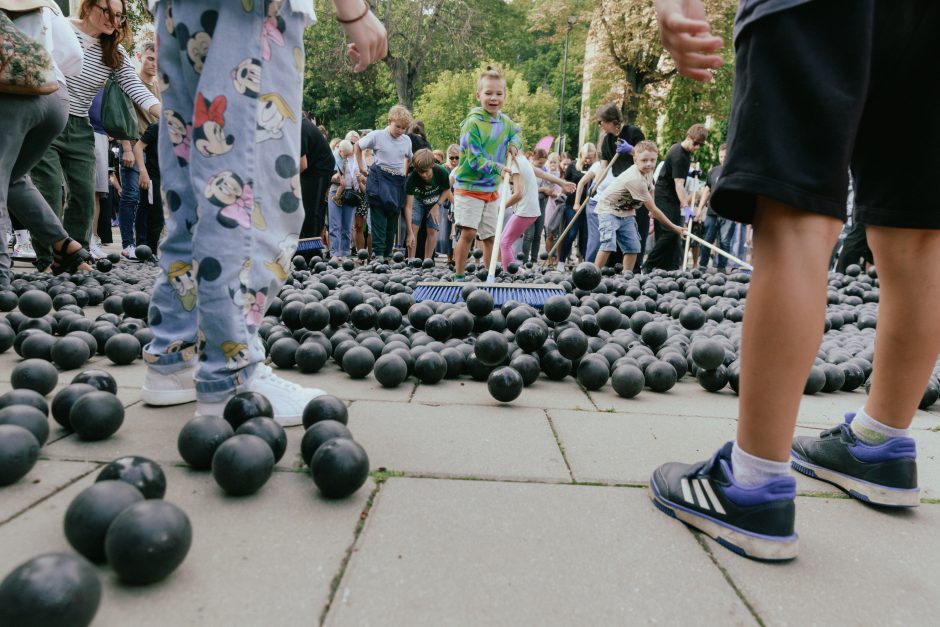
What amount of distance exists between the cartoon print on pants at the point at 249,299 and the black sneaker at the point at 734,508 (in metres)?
1.62

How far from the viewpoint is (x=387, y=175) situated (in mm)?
→ 10469

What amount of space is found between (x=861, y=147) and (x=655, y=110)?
3017 cm

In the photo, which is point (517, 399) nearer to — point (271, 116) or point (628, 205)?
point (271, 116)

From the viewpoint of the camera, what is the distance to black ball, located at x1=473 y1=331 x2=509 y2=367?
3.46 m

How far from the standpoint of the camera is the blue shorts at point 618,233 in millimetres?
9133

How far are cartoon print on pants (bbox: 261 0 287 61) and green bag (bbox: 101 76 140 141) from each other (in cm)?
589

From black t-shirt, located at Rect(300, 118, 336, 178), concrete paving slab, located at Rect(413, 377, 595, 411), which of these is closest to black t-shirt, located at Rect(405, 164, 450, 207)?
black t-shirt, located at Rect(300, 118, 336, 178)

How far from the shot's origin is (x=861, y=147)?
201 centimetres

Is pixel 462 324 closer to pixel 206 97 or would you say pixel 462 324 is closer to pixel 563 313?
pixel 563 313

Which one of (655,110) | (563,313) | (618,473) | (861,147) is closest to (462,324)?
(563,313)

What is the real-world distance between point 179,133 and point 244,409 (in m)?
1.11

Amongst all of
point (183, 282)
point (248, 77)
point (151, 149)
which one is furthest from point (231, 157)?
point (151, 149)

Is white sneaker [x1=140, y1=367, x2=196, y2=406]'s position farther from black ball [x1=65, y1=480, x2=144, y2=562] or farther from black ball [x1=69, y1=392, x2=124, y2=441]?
black ball [x1=65, y1=480, x2=144, y2=562]

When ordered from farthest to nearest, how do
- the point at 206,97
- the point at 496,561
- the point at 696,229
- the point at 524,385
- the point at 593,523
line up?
the point at 696,229 → the point at 524,385 → the point at 206,97 → the point at 593,523 → the point at 496,561
